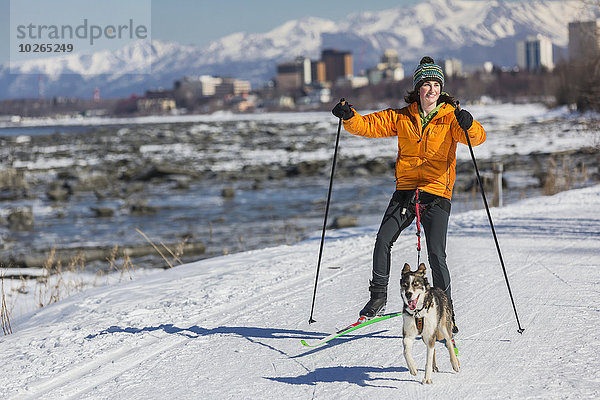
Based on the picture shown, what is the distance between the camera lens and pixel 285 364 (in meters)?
4.82

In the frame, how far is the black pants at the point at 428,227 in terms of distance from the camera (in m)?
4.85

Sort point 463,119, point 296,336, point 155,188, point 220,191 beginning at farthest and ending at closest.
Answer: point 155,188
point 220,191
point 296,336
point 463,119

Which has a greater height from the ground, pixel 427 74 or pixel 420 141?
pixel 427 74

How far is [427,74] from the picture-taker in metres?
4.74

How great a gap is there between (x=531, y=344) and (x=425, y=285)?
4.49 ft

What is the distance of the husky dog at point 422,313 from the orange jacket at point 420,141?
0.90 metres

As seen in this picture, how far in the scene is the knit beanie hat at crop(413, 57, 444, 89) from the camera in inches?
186

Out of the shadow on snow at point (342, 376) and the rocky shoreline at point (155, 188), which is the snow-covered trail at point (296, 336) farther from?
the rocky shoreline at point (155, 188)

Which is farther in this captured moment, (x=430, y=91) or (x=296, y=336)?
(x=296, y=336)

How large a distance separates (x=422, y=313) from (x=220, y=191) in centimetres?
1936

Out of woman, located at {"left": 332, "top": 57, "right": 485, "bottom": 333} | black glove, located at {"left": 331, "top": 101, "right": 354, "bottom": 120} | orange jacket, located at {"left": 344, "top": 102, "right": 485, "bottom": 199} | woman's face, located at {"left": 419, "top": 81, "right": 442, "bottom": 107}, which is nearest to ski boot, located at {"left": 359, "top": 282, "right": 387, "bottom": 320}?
woman, located at {"left": 332, "top": 57, "right": 485, "bottom": 333}

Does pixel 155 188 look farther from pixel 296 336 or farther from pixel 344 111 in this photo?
pixel 344 111

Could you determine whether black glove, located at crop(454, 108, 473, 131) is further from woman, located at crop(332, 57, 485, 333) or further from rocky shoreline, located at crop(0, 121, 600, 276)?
rocky shoreline, located at crop(0, 121, 600, 276)

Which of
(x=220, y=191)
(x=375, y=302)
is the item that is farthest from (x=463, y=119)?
(x=220, y=191)
